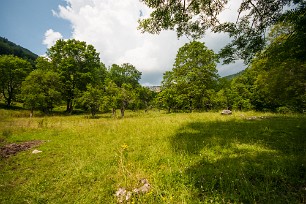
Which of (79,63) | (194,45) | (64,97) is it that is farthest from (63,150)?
(79,63)

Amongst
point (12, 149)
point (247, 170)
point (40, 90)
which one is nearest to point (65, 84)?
point (40, 90)

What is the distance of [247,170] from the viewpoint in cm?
485

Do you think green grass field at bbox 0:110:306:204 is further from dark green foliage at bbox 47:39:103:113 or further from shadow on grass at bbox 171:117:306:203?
dark green foliage at bbox 47:39:103:113

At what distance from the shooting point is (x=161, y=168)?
563 cm

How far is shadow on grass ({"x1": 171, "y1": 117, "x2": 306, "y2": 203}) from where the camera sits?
12.8 ft

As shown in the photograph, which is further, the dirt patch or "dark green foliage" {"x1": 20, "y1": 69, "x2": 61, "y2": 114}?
"dark green foliage" {"x1": 20, "y1": 69, "x2": 61, "y2": 114}

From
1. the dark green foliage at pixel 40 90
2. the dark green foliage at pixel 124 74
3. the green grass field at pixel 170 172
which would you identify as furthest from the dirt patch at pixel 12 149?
the dark green foliage at pixel 124 74

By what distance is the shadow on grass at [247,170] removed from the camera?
389 centimetres

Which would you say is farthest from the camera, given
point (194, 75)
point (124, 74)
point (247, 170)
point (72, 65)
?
point (124, 74)

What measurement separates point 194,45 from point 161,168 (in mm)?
25222

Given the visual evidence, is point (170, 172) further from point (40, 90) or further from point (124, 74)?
point (124, 74)

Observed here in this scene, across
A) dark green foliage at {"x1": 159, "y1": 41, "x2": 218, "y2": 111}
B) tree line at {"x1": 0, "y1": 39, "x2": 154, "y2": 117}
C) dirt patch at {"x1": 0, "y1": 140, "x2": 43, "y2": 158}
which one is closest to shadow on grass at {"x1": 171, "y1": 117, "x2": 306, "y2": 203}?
dirt patch at {"x1": 0, "y1": 140, "x2": 43, "y2": 158}

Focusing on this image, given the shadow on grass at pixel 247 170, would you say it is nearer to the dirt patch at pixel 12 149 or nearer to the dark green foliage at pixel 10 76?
the dirt patch at pixel 12 149

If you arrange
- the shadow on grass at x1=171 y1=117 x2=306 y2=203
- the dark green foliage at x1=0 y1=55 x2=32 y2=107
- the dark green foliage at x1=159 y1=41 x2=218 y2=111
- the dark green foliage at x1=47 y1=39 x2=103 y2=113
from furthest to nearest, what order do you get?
1. the dark green foliage at x1=0 y1=55 x2=32 y2=107
2. the dark green foliage at x1=47 y1=39 x2=103 y2=113
3. the dark green foliage at x1=159 y1=41 x2=218 y2=111
4. the shadow on grass at x1=171 y1=117 x2=306 y2=203
